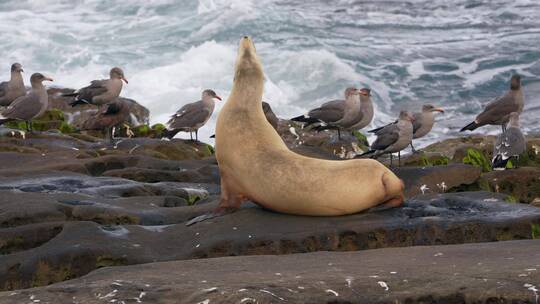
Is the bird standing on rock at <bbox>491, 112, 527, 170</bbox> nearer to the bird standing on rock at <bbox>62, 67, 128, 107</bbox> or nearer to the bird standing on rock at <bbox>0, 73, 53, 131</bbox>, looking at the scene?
the bird standing on rock at <bbox>0, 73, 53, 131</bbox>

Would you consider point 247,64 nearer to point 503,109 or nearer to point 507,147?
point 507,147

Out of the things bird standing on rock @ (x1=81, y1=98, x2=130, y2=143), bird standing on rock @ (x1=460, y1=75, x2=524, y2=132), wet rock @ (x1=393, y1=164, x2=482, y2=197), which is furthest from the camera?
bird standing on rock @ (x1=460, y1=75, x2=524, y2=132)

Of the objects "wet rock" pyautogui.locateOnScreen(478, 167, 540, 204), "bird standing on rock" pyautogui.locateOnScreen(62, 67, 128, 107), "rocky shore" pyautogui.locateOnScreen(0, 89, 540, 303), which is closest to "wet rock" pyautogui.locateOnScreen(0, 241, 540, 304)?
"rocky shore" pyautogui.locateOnScreen(0, 89, 540, 303)

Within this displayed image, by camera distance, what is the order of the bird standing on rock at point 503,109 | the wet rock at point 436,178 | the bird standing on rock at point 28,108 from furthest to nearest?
1. the bird standing on rock at point 503,109
2. the bird standing on rock at point 28,108
3. the wet rock at point 436,178

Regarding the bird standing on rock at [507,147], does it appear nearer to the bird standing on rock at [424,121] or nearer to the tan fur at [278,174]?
the bird standing on rock at [424,121]

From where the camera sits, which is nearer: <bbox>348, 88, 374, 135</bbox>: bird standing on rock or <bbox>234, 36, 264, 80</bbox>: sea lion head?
<bbox>234, 36, 264, 80</bbox>: sea lion head

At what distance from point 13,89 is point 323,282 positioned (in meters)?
13.2

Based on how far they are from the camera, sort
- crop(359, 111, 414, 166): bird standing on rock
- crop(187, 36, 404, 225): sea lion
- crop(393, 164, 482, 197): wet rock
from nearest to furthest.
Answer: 1. crop(187, 36, 404, 225): sea lion
2. crop(393, 164, 482, 197): wet rock
3. crop(359, 111, 414, 166): bird standing on rock

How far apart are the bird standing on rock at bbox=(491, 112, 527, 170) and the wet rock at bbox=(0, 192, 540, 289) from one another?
494 centimetres

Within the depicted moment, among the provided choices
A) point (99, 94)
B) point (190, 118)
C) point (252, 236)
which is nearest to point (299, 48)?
point (99, 94)

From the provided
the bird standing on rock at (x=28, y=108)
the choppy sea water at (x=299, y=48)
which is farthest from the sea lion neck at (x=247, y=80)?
the choppy sea water at (x=299, y=48)

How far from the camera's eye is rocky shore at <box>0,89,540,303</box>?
4777 millimetres

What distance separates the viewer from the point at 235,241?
664cm

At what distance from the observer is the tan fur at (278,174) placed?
7.07 metres
